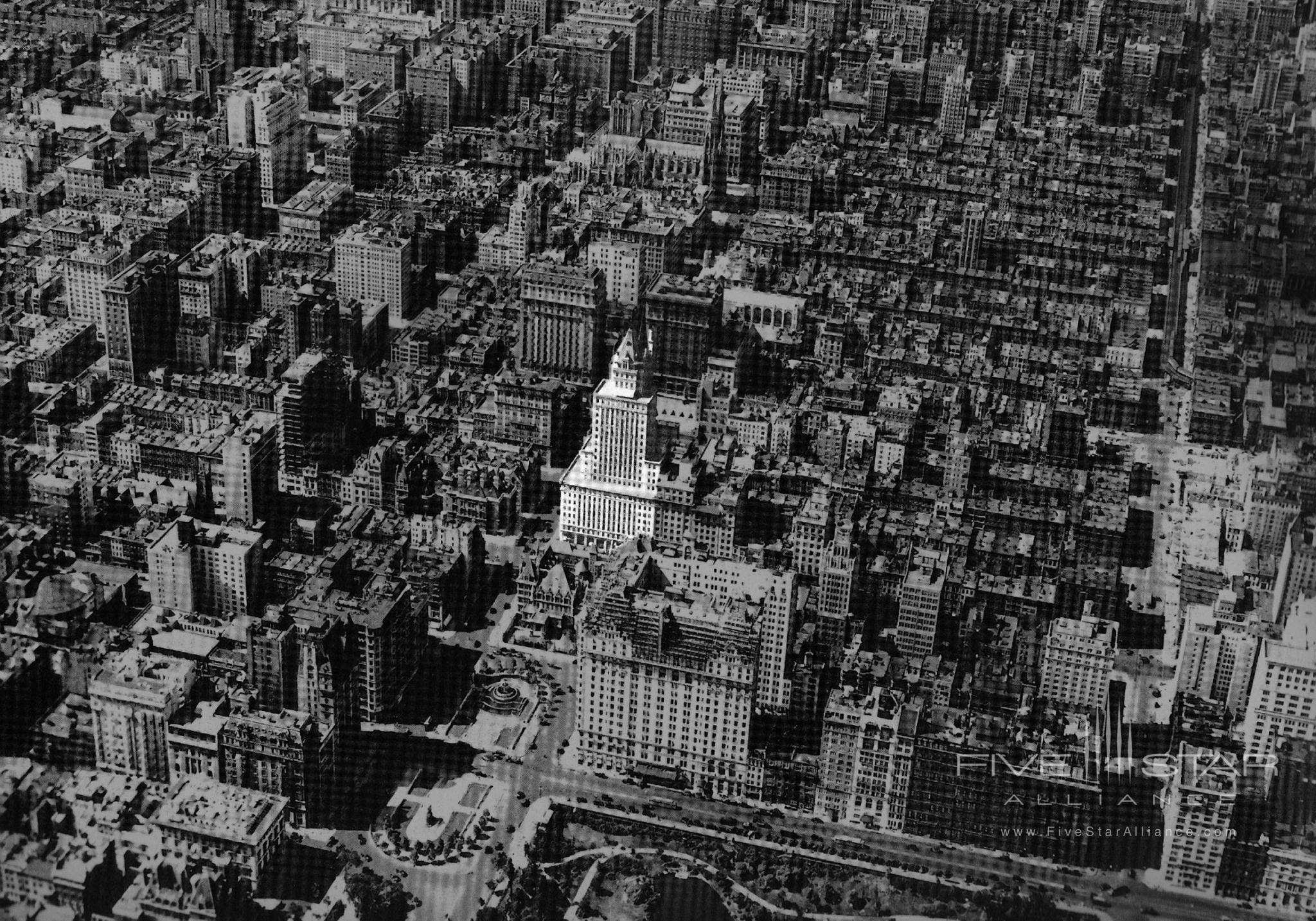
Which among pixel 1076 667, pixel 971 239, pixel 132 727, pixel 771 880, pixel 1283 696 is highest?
pixel 971 239

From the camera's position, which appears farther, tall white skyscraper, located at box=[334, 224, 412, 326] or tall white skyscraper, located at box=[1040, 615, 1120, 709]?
tall white skyscraper, located at box=[334, 224, 412, 326]

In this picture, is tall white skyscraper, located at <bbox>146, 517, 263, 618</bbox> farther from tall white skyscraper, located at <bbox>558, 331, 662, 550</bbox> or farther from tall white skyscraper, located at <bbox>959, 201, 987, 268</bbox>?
tall white skyscraper, located at <bbox>959, 201, 987, 268</bbox>

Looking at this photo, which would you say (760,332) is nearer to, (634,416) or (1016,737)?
(634,416)

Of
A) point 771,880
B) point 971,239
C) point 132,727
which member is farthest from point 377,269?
point 771,880

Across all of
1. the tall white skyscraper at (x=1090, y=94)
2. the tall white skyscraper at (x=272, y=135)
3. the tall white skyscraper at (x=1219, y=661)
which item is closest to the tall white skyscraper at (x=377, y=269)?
the tall white skyscraper at (x=272, y=135)

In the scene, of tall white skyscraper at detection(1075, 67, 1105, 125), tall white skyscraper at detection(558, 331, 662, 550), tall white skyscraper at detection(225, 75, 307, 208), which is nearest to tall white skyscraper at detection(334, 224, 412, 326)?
tall white skyscraper at detection(225, 75, 307, 208)

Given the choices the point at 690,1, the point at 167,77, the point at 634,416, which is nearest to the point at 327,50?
the point at 167,77

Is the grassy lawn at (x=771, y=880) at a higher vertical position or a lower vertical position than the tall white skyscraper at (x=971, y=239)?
lower

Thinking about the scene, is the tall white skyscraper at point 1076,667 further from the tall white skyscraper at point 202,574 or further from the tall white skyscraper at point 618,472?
the tall white skyscraper at point 202,574

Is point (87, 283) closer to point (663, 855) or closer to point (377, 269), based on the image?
point (377, 269)

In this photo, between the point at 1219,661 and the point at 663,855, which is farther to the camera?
the point at 1219,661
